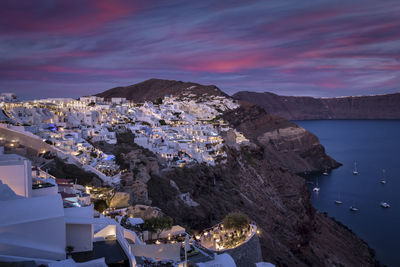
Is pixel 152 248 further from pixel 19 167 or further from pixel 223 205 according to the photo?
pixel 223 205

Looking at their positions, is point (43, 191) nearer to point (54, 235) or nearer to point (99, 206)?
point (99, 206)

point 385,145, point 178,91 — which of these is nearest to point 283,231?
point 178,91

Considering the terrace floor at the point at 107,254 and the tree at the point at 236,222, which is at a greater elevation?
the terrace floor at the point at 107,254

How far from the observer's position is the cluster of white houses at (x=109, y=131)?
1222 inches

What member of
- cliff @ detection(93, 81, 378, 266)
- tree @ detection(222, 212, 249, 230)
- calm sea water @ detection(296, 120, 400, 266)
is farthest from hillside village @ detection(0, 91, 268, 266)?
calm sea water @ detection(296, 120, 400, 266)

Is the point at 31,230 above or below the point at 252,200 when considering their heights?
above

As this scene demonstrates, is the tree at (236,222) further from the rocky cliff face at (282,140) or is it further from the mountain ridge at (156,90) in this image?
the mountain ridge at (156,90)

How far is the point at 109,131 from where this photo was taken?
43344 millimetres

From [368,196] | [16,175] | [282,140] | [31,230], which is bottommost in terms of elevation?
[368,196]

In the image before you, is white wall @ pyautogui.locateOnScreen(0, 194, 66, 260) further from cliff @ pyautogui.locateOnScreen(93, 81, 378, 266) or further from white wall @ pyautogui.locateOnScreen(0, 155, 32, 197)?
cliff @ pyautogui.locateOnScreen(93, 81, 378, 266)

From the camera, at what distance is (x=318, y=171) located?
83938 mm

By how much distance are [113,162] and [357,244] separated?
28.7m

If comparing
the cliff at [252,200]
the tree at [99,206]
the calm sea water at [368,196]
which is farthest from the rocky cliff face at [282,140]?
the tree at [99,206]

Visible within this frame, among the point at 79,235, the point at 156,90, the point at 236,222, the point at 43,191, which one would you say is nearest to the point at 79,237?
the point at 79,235
